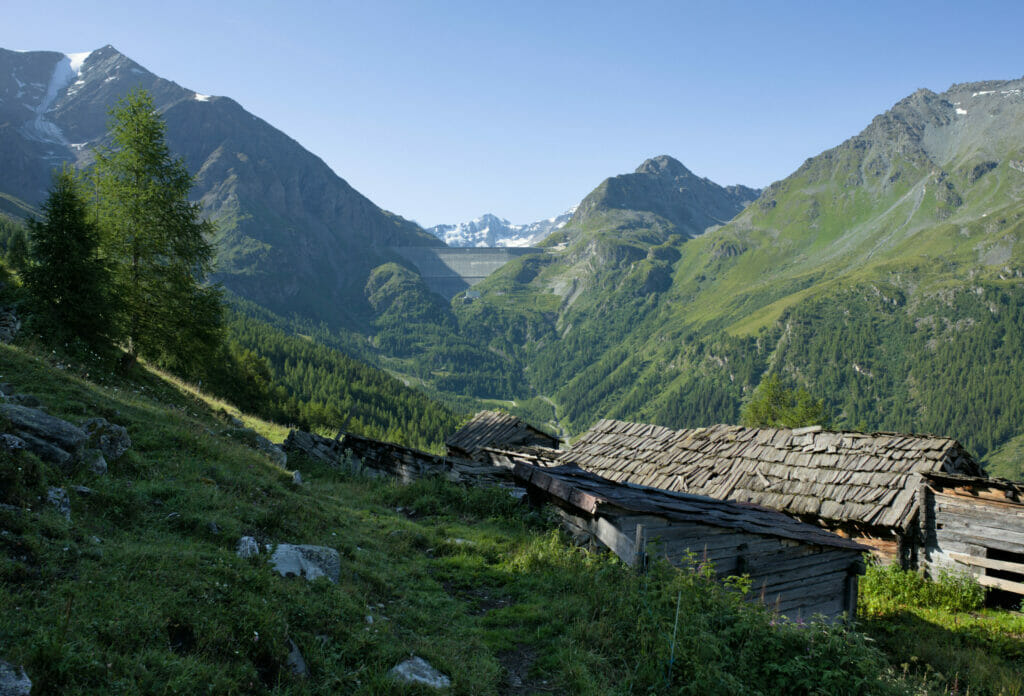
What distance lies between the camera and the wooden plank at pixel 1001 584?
59.2 ft

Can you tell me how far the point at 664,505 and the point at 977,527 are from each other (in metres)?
15.3

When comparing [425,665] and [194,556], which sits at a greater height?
[194,556]

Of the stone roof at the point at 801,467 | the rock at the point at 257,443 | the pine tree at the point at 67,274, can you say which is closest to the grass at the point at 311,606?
the rock at the point at 257,443

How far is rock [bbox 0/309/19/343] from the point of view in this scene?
1808 cm

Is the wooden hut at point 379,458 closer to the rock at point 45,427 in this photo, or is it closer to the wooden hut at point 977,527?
the rock at point 45,427

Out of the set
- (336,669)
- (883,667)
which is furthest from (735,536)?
(336,669)

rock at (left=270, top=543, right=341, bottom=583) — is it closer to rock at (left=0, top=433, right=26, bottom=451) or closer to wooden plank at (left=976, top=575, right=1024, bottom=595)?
rock at (left=0, top=433, right=26, bottom=451)

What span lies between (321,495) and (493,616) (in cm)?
871

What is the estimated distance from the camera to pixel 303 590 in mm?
7660

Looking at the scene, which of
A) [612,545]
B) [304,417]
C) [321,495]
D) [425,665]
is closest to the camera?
[425,665]

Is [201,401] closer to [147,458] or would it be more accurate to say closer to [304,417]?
[147,458]

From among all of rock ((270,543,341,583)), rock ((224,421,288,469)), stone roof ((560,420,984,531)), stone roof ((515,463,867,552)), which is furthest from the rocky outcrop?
stone roof ((560,420,984,531))

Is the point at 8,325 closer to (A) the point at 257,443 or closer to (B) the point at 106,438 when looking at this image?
(A) the point at 257,443

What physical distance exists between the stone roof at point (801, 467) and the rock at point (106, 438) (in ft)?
58.0
